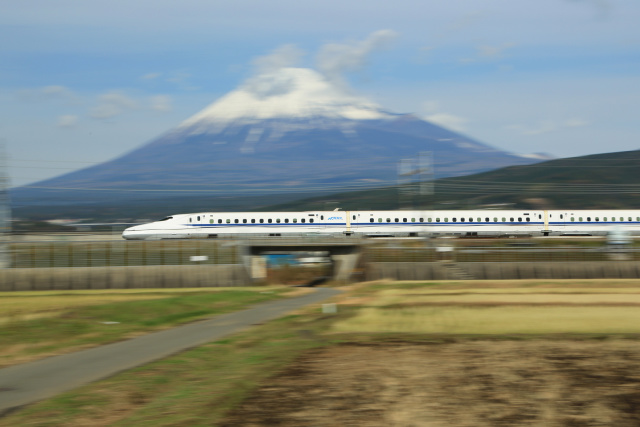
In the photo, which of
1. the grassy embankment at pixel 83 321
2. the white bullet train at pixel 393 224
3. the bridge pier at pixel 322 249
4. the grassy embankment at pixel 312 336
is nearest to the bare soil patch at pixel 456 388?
the grassy embankment at pixel 312 336

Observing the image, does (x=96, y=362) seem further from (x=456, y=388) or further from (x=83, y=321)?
(x=456, y=388)

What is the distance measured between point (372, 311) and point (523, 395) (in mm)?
17951

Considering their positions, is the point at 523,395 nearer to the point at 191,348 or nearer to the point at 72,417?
the point at 72,417

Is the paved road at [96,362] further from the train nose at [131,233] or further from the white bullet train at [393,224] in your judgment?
the train nose at [131,233]

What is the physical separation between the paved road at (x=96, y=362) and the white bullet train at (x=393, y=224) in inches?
2542

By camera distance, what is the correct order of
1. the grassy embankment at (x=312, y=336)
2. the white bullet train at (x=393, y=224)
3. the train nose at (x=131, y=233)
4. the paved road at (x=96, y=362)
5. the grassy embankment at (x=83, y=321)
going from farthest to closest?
the white bullet train at (x=393, y=224), the train nose at (x=131, y=233), the grassy embankment at (x=83, y=321), the paved road at (x=96, y=362), the grassy embankment at (x=312, y=336)

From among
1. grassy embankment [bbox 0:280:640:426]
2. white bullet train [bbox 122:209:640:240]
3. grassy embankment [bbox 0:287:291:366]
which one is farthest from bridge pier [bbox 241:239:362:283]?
grassy embankment [bbox 0:287:291:366]

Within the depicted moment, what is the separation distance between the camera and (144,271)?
183ft

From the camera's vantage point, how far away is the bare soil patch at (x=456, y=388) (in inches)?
512

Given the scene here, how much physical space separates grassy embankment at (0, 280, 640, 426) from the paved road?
72 cm

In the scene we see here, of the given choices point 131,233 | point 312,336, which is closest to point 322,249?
point 131,233

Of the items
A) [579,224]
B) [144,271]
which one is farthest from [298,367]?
[579,224]

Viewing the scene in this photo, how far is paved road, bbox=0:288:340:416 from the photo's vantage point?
Result: 15.4 meters

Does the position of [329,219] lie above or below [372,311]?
above
